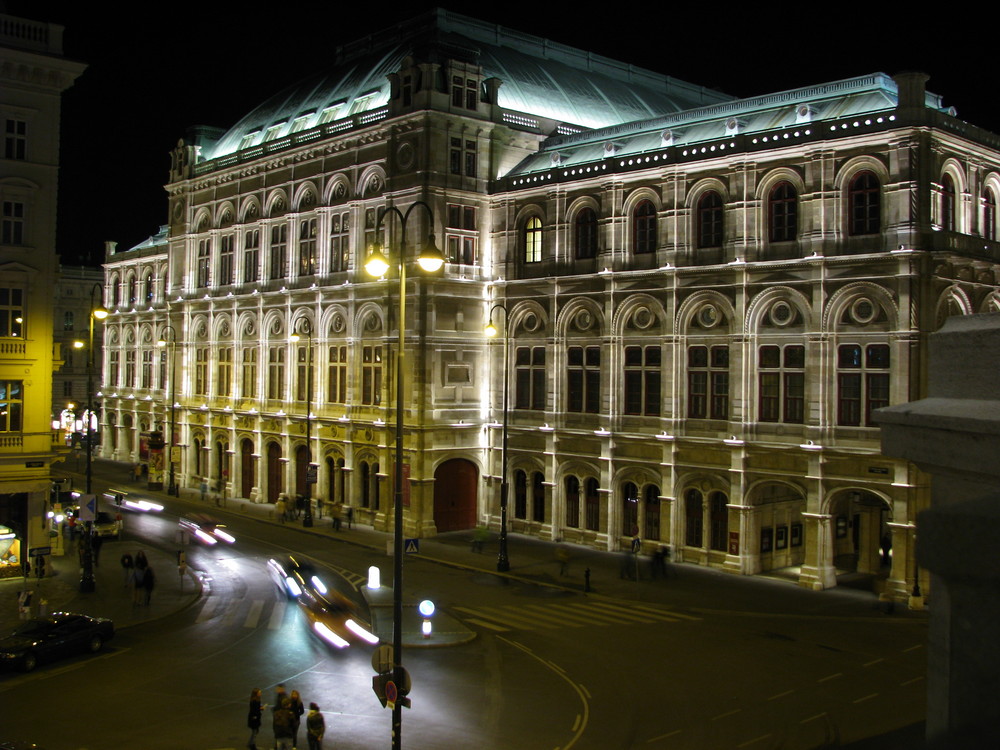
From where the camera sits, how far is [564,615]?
3206 centimetres

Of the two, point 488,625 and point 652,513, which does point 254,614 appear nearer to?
point 488,625

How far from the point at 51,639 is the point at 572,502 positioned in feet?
84.9

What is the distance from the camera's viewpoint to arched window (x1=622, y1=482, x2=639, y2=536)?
43.2 meters

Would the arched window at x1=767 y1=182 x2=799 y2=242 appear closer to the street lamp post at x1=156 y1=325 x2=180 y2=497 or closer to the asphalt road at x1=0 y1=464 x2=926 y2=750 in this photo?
the asphalt road at x1=0 y1=464 x2=926 y2=750

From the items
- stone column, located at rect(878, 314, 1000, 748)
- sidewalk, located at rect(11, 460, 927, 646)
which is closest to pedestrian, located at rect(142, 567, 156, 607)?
sidewalk, located at rect(11, 460, 927, 646)

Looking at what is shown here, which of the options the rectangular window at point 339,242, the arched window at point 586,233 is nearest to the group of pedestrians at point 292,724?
the arched window at point 586,233

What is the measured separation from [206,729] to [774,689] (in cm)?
1385

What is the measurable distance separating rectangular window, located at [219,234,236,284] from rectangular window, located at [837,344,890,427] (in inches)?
1648

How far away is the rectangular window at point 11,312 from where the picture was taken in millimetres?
36812

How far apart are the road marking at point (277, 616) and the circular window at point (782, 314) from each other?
2233cm

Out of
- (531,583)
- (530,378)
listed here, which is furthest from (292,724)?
(530,378)

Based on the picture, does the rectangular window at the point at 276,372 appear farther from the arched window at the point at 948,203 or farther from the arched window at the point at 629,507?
the arched window at the point at 948,203

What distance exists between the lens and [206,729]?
67.4 ft

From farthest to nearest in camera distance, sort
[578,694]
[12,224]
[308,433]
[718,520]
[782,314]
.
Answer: [308,433] < [718,520] < [782,314] < [12,224] < [578,694]
